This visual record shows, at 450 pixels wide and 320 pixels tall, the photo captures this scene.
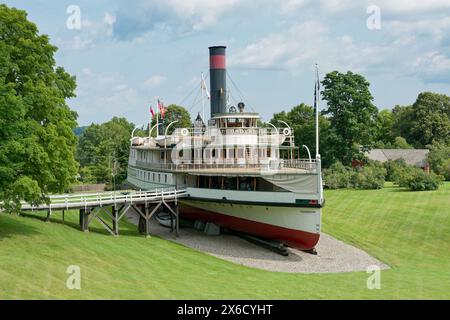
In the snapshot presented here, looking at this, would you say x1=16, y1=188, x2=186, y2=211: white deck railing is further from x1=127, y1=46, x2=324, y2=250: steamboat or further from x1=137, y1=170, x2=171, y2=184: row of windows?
x1=137, y1=170, x2=171, y2=184: row of windows

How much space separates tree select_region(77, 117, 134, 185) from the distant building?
37.5 m

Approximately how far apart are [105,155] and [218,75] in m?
47.8

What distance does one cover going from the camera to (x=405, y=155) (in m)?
88.3

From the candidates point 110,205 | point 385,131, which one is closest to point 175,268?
point 110,205

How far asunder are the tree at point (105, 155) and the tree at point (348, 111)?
1186 inches

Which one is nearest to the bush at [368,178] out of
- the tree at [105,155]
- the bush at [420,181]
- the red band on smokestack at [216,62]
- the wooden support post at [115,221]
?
the bush at [420,181]

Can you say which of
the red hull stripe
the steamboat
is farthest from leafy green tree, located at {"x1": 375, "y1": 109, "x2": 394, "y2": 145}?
the red hull stripe

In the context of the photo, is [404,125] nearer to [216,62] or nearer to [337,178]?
[337,178]

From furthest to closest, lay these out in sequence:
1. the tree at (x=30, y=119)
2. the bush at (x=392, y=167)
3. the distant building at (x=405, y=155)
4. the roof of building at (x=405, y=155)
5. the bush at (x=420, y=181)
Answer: the roof of building at (x=405, y=155) → the distant building at (x=405, y=155) → the bush at (x=392, y=167) → the bush at (x=420, y=181) → the tree at (x=30, y=119)

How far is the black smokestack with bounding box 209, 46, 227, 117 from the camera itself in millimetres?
52719

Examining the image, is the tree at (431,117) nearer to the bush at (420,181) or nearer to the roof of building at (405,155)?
the roof of building at (405,155)

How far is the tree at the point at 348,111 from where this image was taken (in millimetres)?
74938
